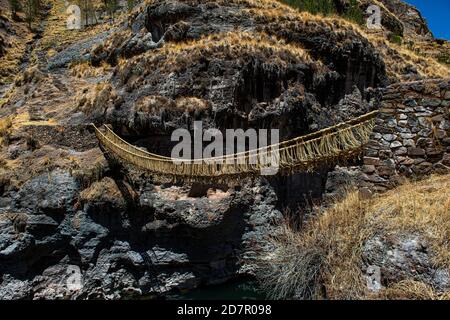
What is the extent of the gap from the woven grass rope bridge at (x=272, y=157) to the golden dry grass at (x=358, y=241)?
6.56 feet

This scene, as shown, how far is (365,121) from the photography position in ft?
24.3

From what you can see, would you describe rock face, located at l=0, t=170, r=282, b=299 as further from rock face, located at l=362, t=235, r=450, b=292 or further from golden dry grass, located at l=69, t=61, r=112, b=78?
rock face, located at l=362, t=235, r=450, b=292

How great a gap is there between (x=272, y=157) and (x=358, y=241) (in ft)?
14.8

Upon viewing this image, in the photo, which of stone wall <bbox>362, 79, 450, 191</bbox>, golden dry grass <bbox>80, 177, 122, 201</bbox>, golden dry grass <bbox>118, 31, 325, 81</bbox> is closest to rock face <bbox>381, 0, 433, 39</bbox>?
golden dry grass <bbox>118, 31, 325, 81</bbox>

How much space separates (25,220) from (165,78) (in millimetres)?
7222

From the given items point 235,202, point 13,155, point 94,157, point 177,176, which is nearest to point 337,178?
point 235,202

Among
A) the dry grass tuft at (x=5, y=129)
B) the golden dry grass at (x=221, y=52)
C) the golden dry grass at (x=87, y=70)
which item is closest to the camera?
the dry grass tuft at (x=5, y=129)

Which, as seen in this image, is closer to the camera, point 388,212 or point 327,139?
point 388,212

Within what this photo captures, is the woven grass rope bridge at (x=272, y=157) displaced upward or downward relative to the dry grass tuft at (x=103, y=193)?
upward

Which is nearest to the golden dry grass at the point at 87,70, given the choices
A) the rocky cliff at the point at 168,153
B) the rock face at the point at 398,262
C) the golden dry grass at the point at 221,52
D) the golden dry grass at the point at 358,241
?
the rocky cliff at the point at 168,153

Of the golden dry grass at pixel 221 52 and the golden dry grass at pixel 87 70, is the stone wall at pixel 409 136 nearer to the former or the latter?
the golden dry grass at pixel 221 52

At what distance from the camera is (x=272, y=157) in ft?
31.2

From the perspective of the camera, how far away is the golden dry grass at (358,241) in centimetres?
465

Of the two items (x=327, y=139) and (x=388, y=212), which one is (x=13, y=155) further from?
(x=388, y=212)
